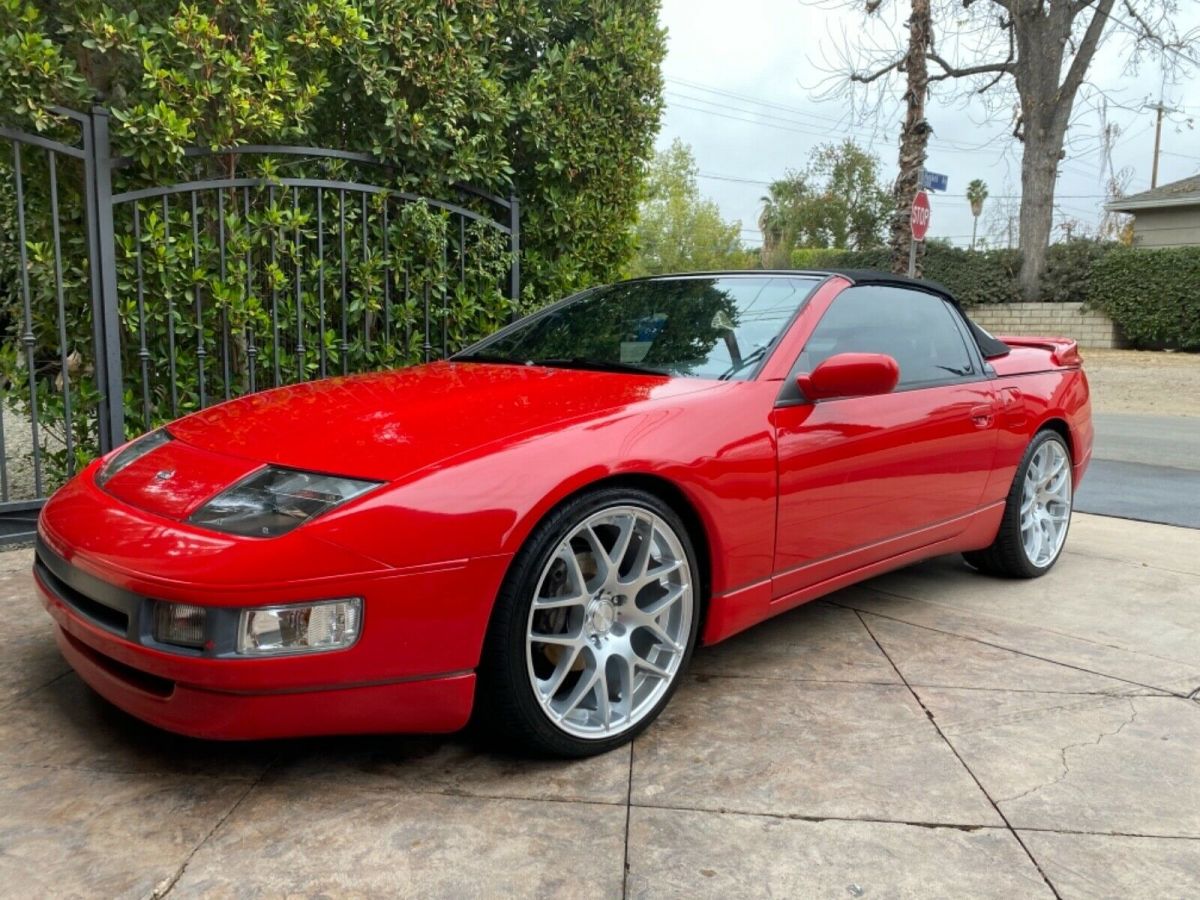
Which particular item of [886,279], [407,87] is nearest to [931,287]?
[886,279]

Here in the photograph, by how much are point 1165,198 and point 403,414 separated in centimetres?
2840

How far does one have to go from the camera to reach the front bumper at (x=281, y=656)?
6.45 ft

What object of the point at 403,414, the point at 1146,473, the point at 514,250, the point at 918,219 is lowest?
the point at 1146,473

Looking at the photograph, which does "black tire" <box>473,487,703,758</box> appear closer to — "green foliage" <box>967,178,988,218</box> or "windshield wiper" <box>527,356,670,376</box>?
"windshield wiper" <box>527,356,670,376</box>

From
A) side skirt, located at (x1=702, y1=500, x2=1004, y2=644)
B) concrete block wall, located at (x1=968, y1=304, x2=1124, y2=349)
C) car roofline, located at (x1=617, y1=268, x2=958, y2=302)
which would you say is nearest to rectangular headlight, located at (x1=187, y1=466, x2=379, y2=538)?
side skirt, located at (x1=702, y1=500, x2=1004, y2=644)

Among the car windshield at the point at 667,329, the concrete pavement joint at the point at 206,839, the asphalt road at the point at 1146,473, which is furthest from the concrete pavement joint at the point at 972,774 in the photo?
the asphalt road at the point at 1146,473

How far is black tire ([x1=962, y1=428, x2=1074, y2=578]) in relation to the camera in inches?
157

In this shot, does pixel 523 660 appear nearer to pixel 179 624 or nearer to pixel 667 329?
pixel 179 624

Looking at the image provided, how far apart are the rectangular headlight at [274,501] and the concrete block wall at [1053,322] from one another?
22.0 m

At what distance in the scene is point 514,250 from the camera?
5.48 meters

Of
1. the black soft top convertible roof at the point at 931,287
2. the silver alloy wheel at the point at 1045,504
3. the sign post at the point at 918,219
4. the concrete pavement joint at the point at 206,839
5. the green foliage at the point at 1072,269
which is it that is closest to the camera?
the concrete pavement joint at the point at 206,839

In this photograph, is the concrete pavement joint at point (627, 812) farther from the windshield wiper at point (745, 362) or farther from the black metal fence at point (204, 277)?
the black metal fence at point (204, 277)

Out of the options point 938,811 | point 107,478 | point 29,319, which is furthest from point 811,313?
point 29,319

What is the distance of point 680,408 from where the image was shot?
2.62 metres
